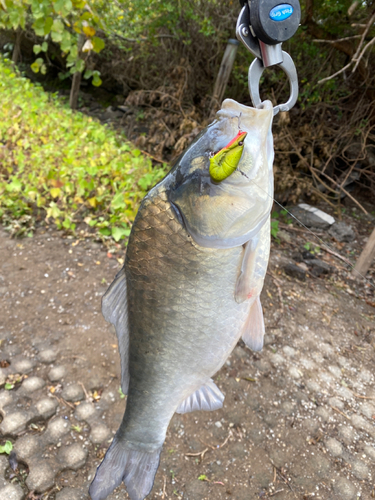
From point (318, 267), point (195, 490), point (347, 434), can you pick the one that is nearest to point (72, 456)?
point (195, 490)

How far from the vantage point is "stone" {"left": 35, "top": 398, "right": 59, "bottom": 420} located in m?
2.13

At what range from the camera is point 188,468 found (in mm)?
2000

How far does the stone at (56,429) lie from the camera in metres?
2.03

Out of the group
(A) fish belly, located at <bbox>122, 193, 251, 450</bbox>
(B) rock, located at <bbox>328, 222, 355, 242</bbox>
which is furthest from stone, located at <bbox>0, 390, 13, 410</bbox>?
(B) rock, located at <bbox>328, 222, 355, 242</bbox>

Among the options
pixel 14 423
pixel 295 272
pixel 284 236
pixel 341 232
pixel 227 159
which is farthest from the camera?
pixel 341 232

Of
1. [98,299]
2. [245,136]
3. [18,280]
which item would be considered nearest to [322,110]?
[98,299]

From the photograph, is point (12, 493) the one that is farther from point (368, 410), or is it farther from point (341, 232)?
point (341, 232)

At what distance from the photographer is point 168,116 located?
5.84 metres

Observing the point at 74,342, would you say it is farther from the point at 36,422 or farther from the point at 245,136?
the point at 245,136

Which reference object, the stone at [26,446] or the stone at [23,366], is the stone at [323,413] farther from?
the stone at [23,366]

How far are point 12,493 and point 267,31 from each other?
2.28 m

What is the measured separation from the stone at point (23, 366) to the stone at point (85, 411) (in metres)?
0.46

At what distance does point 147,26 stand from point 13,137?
3438mm

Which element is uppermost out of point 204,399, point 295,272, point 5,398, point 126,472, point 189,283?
point 189,283
